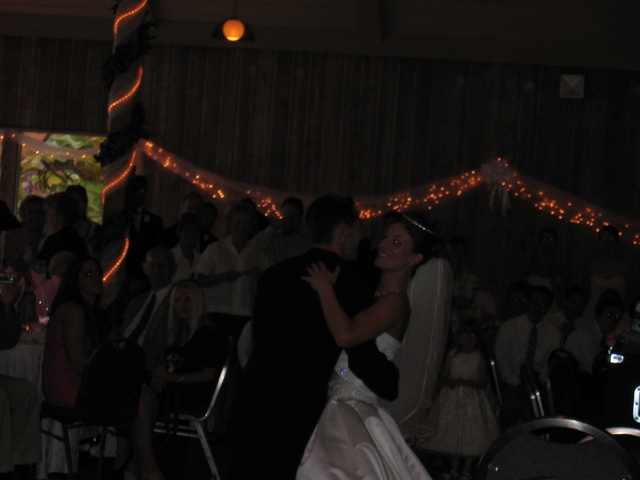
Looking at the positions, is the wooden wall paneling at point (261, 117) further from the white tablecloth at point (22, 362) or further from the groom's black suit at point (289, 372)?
the groom's black suit at point (289, 372)

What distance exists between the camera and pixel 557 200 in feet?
33.9

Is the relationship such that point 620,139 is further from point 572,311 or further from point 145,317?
point 145,317

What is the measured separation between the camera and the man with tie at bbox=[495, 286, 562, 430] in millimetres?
6910

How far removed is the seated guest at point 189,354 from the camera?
17.8 ft

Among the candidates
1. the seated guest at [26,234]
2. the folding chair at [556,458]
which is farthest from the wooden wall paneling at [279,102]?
the folding chair at [556,458]

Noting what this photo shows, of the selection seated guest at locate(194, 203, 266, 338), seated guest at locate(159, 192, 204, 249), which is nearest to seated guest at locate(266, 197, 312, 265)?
seated guest at locate(194, 203, 266, 338)

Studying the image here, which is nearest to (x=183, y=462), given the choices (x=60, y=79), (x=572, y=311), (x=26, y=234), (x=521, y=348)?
(x=26, y=234)

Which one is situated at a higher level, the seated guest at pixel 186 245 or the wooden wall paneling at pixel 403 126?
the wooden wall paneling at pixel 403 126


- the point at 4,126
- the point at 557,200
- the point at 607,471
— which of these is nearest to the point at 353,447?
the point at 607,471

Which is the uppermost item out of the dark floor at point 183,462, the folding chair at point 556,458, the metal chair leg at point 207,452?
the folding chair at point 556,458

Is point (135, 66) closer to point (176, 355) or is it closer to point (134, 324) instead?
point (134, 324)

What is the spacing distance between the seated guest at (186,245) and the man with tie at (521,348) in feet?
7.89

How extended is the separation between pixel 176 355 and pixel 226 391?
99cm

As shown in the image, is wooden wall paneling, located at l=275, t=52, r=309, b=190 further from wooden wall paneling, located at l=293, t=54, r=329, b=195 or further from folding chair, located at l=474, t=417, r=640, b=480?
folding chair, located at l=474, t=417, r=640, b=480
